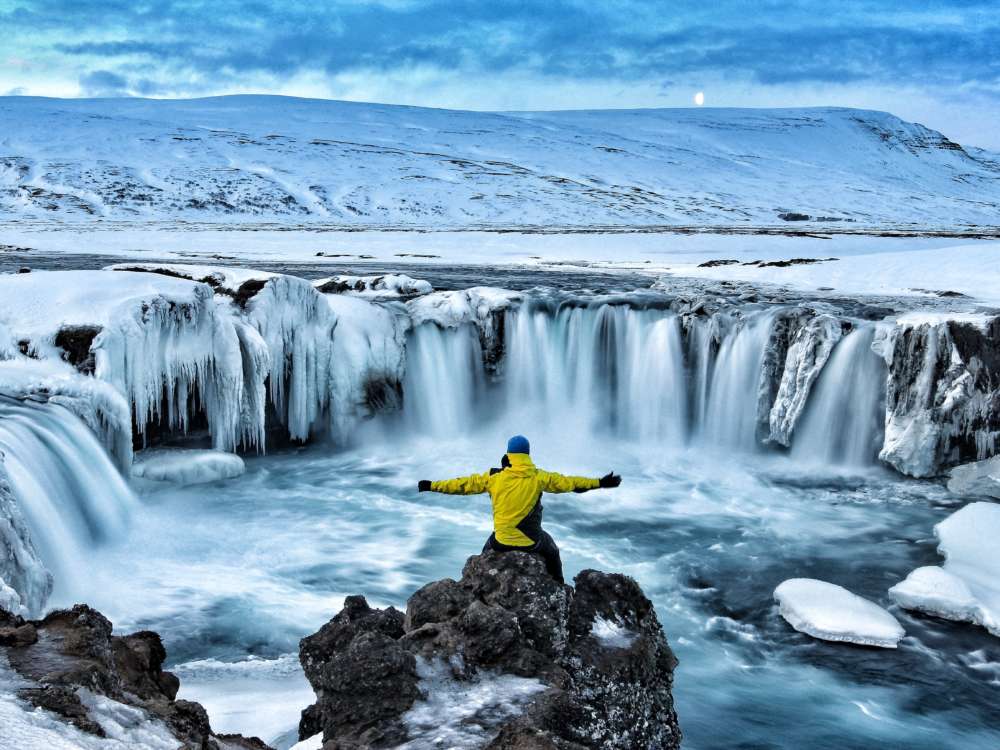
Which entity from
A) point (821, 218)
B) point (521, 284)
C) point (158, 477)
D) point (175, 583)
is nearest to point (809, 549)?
point (175, 583)

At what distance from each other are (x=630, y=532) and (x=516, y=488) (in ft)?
16.2

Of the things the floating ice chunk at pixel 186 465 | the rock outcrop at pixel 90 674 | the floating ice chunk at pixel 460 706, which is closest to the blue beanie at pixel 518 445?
the floating ice chunk at pixel 460 706

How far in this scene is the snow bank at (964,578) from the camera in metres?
7.39

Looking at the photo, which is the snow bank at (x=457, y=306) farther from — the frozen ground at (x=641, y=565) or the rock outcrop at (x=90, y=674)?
the rock outcrop at (x=90, y=674)

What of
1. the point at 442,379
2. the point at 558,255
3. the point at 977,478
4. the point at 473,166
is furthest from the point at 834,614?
the point at 473,166

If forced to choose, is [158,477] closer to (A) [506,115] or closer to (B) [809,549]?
(B) [809,549]

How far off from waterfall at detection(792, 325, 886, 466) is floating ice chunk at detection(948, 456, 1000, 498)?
1.26 m

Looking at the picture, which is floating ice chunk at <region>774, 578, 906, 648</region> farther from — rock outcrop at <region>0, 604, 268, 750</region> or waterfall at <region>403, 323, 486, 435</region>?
waterfall at <region>403, 323, 486, 435</region>

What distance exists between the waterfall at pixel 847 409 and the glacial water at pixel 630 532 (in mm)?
25

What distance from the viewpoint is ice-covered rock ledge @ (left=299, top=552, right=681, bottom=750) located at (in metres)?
3.65

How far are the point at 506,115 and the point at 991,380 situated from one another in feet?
389

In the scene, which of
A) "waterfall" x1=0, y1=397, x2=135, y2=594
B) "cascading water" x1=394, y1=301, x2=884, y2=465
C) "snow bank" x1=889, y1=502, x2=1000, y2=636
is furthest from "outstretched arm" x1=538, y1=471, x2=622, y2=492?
"cascading water" x1=394, y1=301, x2=884, y2=465

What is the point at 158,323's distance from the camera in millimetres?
10414

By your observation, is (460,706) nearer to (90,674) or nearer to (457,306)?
(90,674)
